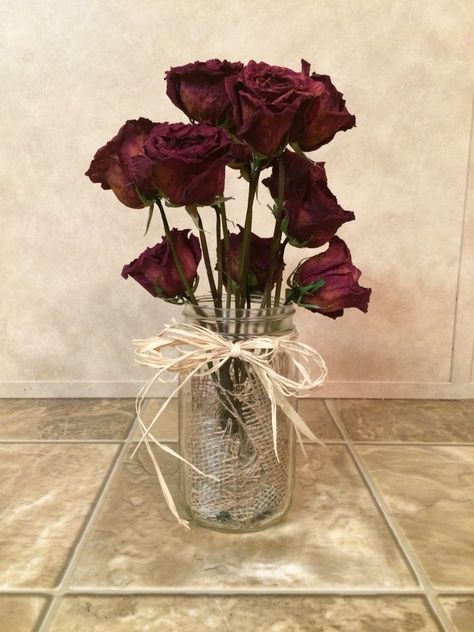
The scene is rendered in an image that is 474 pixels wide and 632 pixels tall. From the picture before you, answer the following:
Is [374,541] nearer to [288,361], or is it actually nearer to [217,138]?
[288,361]

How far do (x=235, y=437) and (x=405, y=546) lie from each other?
0.52ft

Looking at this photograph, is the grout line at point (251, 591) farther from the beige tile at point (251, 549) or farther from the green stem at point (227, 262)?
the green stem at point (227, 262)

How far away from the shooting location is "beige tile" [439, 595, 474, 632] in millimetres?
357

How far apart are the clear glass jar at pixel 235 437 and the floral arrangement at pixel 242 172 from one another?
23 millimetres

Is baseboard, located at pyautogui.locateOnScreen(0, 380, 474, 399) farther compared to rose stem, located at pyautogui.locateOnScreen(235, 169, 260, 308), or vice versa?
baseboard, located at pyautogui.locateOnScreen(0, 380, 474, 399)

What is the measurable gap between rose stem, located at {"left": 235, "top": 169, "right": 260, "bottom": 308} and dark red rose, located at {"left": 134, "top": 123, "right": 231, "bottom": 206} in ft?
0.13

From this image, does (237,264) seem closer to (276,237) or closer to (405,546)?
(276,237)

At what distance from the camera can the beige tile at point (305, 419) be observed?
662 mm

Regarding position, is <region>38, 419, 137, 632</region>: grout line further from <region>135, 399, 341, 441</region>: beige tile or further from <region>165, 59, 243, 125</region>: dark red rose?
<region>165, 59, 243, 125</region>: dark red rose

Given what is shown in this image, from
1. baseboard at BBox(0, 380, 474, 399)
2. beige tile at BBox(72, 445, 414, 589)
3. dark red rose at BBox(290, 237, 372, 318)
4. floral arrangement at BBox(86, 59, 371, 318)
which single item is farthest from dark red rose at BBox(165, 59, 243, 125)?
baseboard at BBox(0, 380, 474, 399)

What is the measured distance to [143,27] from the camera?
69 centimetres

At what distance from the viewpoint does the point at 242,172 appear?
44 centimetres

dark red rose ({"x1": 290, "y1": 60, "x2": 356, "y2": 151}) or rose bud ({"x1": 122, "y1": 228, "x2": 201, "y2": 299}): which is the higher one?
dark red rose ({"x1": 290, "y1": 60, "x2": 356, "y2": 151})

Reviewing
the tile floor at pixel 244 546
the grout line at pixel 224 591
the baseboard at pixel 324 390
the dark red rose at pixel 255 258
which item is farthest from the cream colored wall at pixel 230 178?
the grout line at pixel 224 591
